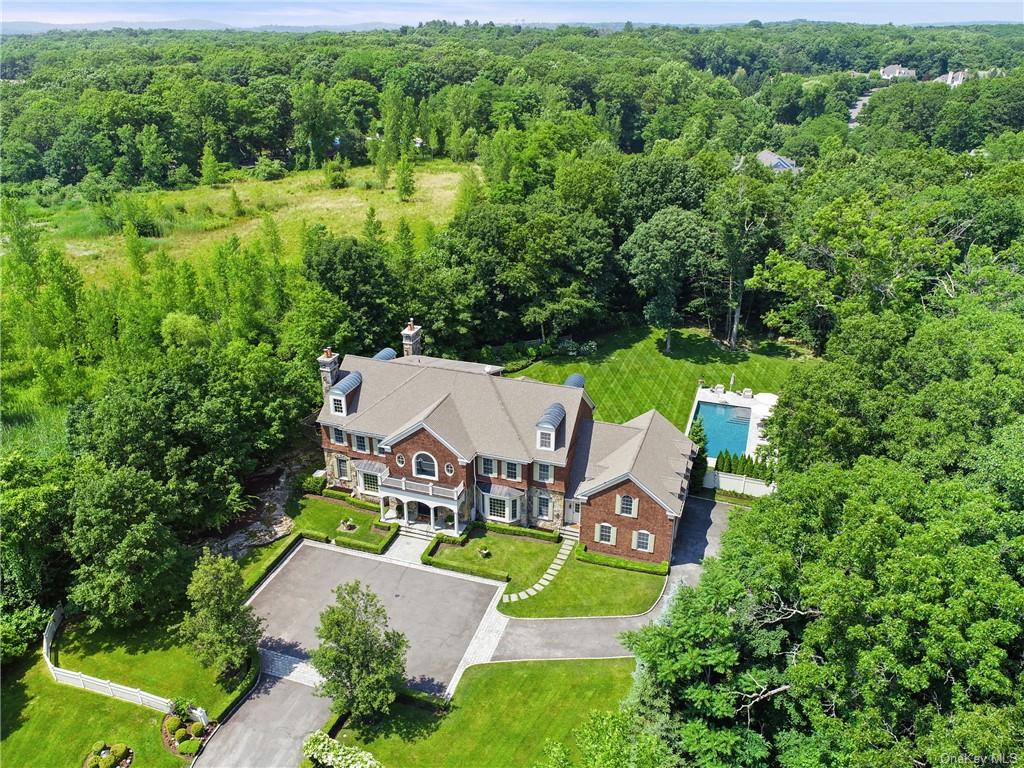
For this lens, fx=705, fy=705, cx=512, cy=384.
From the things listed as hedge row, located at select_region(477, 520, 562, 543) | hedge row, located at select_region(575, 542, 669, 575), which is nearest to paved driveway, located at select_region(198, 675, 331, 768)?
hedge row, located at select_region(477, 520, 562, 543)

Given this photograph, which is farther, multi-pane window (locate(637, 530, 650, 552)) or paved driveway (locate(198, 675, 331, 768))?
multi-pane window (locate(637, 530, 650, 552))

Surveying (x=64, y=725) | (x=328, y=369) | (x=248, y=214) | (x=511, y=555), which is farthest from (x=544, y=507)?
(x=248, y=214)

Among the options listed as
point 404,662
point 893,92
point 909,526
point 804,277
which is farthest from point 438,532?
point 893,92

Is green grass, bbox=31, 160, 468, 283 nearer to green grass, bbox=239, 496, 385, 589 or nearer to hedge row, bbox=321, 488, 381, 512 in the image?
hedge row, bbox=321, 488, 381, 512

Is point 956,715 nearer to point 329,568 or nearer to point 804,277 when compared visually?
point 329,568

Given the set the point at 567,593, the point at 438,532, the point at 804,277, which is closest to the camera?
the point at 567,593

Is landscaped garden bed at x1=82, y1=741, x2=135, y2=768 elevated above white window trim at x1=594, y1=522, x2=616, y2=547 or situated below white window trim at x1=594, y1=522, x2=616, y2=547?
below

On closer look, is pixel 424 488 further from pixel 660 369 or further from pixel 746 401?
pixel 746 401
